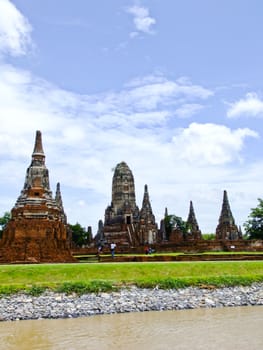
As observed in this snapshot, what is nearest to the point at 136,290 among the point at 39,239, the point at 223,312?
the point at 223,312

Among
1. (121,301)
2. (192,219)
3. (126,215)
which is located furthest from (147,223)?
(121,301)

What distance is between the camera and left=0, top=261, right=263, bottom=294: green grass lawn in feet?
72.6

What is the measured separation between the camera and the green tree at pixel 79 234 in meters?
75.6

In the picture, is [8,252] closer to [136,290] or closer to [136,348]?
[136,290]

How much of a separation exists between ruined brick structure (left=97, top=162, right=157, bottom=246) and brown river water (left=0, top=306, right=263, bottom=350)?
3719 centimetres

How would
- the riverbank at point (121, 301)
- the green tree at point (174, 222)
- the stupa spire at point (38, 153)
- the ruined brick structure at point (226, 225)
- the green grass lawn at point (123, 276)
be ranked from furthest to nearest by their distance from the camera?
the green tree at point (174, 222) < the ruined brick structure at point (226, 225) < the stupa spire at point (38, 153) < the green grass lawn at point (123, 276) < the riverbank at point (121, 301)

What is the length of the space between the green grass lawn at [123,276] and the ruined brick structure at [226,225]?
30713 mm

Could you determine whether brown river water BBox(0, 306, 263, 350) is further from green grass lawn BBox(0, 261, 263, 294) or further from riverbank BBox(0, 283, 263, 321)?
green grass lawn BBox(0, 261, 263, 294)

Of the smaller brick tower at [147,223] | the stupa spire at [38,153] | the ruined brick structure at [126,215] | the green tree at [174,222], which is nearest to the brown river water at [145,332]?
the stupa spire at [38,153]

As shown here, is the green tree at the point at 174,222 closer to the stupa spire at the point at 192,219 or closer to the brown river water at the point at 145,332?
the stupa spire at the point at 192,219

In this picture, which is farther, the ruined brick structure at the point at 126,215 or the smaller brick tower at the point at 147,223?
the smaller brick tower at the point at 147,223

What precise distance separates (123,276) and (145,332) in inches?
329

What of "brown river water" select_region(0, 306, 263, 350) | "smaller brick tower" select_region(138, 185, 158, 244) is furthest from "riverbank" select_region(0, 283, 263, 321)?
"smaller brick tower" select_region(138, 185, 158, 244)

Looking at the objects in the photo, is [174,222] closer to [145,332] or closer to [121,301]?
[121,301]
